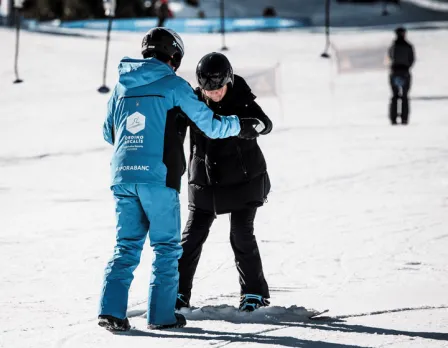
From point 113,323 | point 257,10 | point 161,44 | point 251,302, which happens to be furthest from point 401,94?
point 257,10

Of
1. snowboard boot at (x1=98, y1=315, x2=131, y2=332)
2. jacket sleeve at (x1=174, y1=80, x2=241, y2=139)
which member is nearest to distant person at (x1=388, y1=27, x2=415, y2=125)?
jacket sleeve at (x1=174, y1=80, x2=241, y2=139)

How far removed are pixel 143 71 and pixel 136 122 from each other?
25 centimetres

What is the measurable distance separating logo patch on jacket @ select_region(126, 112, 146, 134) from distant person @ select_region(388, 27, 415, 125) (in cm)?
1097

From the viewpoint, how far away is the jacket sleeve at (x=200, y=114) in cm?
466

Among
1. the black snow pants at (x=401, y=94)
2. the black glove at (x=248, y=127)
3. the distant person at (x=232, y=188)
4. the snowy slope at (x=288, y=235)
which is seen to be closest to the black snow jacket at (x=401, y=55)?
the black snow pants at (x=401, y=94)

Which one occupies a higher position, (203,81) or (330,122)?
(203,81)

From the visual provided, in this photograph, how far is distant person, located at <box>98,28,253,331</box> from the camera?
466 centimetres

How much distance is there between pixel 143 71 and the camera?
4680 millimetres

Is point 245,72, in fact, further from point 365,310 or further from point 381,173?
point 365,310

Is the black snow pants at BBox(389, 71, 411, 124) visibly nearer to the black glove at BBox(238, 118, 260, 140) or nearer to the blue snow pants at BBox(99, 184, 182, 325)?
the black glove at BBox(238, 118, 260, 140)

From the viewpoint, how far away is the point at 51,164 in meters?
11.8

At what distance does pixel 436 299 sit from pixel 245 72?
36.0 ft

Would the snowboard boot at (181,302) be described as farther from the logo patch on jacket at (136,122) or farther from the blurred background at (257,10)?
the blurred background at (257,10)

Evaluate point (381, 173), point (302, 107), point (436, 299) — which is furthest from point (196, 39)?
point (436, 299)
